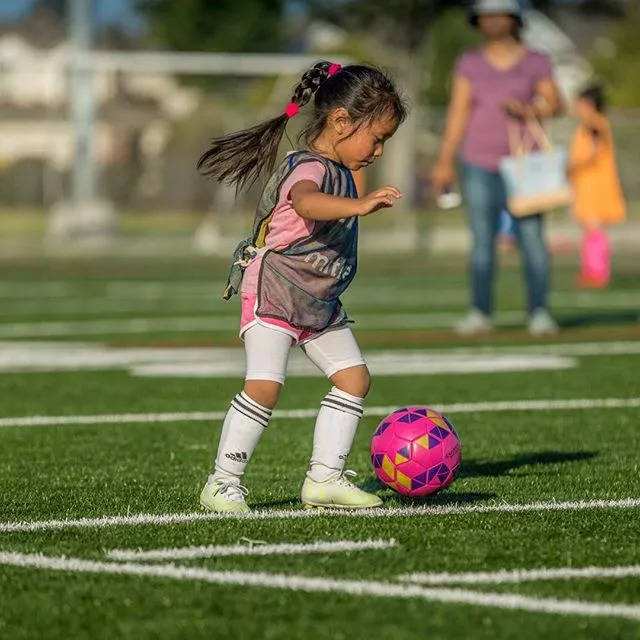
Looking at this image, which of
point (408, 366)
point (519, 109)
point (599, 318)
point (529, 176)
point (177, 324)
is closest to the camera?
point (408, 366)

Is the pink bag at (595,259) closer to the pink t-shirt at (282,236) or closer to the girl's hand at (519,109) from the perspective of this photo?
the girl's hand at (519,109)

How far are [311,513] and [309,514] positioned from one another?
0.07ft

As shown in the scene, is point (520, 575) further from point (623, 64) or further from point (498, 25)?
point (623, 64)

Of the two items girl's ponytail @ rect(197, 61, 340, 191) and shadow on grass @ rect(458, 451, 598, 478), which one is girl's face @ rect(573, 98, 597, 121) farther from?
girl's ponytail @ rect(197, 61, 340, 191)

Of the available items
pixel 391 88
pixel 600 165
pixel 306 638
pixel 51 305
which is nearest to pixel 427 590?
pixel 306 638

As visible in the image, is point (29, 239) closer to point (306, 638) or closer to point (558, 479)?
point (558, 479)

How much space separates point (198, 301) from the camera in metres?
18.9

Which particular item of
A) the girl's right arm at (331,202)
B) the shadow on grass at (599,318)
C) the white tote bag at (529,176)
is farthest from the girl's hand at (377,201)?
the shadow on grass at (599,318)

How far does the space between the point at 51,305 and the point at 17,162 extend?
90.3 feet

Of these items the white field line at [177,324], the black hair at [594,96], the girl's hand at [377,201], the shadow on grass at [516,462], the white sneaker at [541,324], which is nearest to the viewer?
the girl's hand at [377,201]

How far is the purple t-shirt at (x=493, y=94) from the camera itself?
13.4m

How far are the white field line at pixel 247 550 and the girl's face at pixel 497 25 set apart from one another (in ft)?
27.1

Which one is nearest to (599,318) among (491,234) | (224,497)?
(491,234)

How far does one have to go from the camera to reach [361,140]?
6.41 meters
